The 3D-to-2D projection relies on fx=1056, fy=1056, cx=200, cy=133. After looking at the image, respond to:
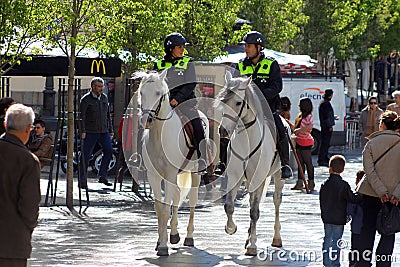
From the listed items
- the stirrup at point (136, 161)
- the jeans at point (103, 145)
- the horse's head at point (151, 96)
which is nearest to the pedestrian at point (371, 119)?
the jeans at point (103, 145)

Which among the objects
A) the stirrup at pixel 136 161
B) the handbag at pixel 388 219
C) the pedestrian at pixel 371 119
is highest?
the pedestrian at pixel 371 119

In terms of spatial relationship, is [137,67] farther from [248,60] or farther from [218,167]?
[248,60]

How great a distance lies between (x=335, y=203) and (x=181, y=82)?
313 cm

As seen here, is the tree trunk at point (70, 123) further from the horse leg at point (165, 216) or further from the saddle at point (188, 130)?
the horse leg at point (165, 216)

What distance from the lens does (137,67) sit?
20.1m

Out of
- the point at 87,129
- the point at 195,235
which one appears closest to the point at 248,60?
the point at 195,235

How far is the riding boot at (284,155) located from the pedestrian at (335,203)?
228cm

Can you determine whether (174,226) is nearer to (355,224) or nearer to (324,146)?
(355,224)

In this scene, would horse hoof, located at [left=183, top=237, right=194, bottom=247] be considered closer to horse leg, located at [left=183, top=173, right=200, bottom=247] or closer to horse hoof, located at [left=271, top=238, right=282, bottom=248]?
horse leg, located at [left=183, top=173, right=200, bottom=247]

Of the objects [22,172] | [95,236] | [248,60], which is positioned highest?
[248,60]

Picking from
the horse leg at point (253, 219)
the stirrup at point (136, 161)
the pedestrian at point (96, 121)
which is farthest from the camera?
the pedestrian at point (96, 121)

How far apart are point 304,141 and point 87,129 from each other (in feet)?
14.6

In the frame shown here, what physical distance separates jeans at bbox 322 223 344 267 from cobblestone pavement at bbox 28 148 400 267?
1.88 feet

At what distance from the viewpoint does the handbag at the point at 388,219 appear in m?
10.7
